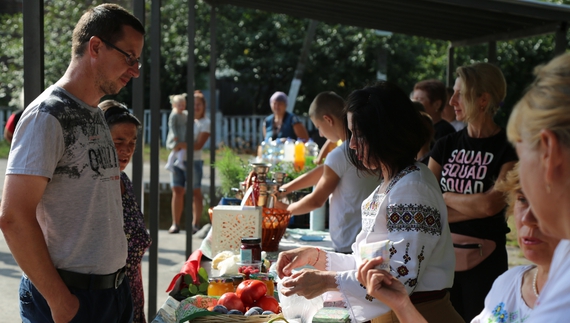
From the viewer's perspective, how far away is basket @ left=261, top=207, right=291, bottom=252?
3.59m

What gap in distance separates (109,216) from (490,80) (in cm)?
224

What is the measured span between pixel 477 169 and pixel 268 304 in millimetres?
1440

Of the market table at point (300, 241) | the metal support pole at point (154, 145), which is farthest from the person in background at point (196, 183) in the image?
the market table at point (300, 241)

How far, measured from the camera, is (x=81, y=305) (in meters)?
2.22

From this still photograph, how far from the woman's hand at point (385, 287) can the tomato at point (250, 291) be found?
77 cm

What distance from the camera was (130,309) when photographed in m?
2.57

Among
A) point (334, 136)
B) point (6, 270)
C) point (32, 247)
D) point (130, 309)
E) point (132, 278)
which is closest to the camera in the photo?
point (32, 247)

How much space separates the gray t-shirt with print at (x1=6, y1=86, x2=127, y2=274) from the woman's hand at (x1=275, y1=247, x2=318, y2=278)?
23.9 inches

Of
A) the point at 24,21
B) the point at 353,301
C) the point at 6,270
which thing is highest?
the point at 24,21

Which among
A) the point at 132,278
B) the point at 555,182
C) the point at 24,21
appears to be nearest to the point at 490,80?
the point at 132,278

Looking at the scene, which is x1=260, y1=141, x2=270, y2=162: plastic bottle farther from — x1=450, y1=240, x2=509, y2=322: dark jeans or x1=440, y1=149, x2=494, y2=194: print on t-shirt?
x1=450, y1=240, x2=509, y2=322: dark jeans

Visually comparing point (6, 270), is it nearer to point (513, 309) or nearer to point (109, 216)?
point (109, 216)

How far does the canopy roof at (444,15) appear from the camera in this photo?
4.69 m

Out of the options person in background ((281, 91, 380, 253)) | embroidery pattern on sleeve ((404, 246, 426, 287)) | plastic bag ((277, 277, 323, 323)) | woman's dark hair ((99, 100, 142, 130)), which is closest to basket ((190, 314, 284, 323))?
plastic bag ((277, 277, 323, 323))
